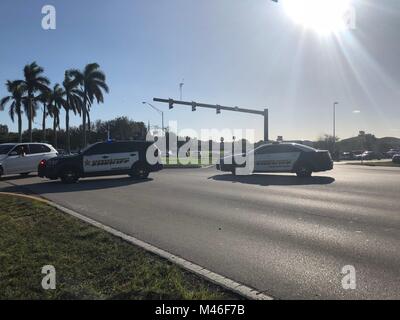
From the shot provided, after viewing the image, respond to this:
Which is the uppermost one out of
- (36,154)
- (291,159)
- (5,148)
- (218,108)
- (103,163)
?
(218,108)

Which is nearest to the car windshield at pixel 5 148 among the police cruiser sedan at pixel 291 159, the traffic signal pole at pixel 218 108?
the police cruiser sedan at pixel 291 159

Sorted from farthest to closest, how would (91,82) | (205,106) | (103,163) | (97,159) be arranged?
1. (91,82)
2. (205,106)
3. (103,163)
4. (97,159)

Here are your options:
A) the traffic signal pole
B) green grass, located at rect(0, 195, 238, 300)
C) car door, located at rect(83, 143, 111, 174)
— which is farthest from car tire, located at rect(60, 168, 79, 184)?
the traffic signal pole

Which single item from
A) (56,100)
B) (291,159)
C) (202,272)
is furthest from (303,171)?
(56,100)

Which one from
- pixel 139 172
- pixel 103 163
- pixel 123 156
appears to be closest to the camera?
pixel 103 163

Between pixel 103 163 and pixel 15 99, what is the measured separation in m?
44.9

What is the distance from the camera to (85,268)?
5711mm

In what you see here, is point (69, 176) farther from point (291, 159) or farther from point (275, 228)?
point (275, 228)

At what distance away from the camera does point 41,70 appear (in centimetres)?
5738

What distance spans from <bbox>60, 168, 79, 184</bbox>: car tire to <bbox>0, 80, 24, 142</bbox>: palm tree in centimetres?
4323

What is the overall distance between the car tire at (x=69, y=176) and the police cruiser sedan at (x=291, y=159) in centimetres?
757

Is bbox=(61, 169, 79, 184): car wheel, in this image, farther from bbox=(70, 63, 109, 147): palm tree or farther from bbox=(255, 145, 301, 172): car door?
bbox=(70, 63, 109, 147): palm tree

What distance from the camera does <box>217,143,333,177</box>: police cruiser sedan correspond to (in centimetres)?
1933

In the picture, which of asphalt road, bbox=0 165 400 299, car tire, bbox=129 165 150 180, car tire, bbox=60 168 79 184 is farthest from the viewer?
A: car tire, bbox=129 165 150 180
